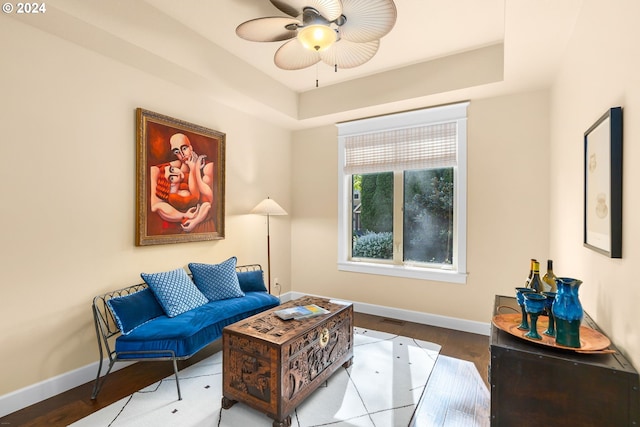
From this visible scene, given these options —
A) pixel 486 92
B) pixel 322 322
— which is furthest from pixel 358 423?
pixel 486 92

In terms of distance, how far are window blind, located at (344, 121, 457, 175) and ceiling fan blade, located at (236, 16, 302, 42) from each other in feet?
6.96

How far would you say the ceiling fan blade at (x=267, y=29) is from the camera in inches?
79.0

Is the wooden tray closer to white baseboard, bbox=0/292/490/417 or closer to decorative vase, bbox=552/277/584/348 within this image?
decorative vase, bbox=552/277/584/348

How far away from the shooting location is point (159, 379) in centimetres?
251

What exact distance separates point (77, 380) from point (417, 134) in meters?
4.06

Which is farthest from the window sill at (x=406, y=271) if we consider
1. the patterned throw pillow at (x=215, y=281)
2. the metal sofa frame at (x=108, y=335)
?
the metal sofa frame at (x=108, y=335)

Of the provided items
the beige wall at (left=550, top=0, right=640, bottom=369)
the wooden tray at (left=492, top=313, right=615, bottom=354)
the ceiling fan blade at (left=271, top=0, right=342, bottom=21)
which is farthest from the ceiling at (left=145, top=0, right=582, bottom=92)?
the wooden tray at (left=492, top=313, right=615, bottom=354)

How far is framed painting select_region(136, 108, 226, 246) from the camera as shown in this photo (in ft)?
9.39

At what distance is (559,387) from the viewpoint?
49.9 inches

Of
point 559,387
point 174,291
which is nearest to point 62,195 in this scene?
point 174,291

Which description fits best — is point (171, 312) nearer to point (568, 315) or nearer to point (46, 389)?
point (46, 389)

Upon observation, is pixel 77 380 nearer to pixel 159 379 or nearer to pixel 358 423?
pixel 159 379

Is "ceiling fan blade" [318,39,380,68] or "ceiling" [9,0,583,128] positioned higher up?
"ceiling" [9,0,583,128]

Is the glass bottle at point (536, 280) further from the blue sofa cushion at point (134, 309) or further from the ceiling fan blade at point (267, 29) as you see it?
the blue sofa cushion at point (134, 309)
